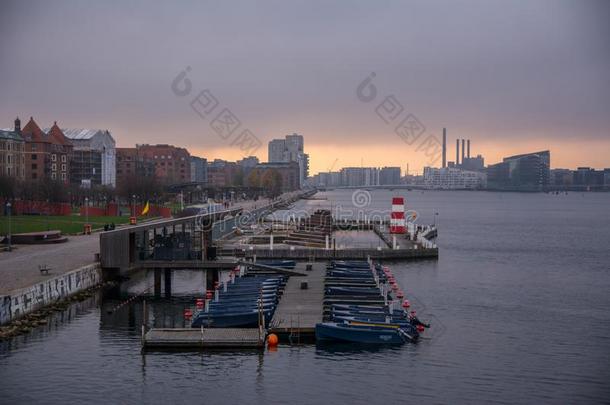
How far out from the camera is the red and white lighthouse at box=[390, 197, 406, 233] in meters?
65.5

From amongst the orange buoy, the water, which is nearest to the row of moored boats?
the water

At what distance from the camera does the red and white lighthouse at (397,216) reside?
65.5 metres

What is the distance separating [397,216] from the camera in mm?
67562

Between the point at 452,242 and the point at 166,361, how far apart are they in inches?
2125

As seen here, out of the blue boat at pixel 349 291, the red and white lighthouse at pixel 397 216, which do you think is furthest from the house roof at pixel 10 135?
the blue boat at pixel 349 291

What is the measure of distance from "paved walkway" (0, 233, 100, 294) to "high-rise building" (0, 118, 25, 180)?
169 ft

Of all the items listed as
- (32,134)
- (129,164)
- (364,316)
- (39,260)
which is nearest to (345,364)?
(364,316)

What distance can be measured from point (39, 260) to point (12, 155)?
65.5 m

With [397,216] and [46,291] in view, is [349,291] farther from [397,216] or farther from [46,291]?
[397,216]

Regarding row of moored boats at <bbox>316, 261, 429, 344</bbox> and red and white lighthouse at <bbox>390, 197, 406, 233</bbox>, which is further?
red and white lighthouse at <bbox>390, 197, 406, 233</bbox>

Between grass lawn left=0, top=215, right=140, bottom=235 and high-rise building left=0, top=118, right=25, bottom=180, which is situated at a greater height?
high-rise building left=0, top=118, right=25, bottom=180

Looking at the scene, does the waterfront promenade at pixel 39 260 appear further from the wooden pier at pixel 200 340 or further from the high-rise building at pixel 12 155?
the high-rise building at pixel 12 155

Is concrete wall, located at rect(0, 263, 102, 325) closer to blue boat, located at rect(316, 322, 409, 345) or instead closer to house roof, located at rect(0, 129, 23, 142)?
blue boat, located at rect(316, 322, 409, 345)

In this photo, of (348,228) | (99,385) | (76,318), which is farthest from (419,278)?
(348,228)
